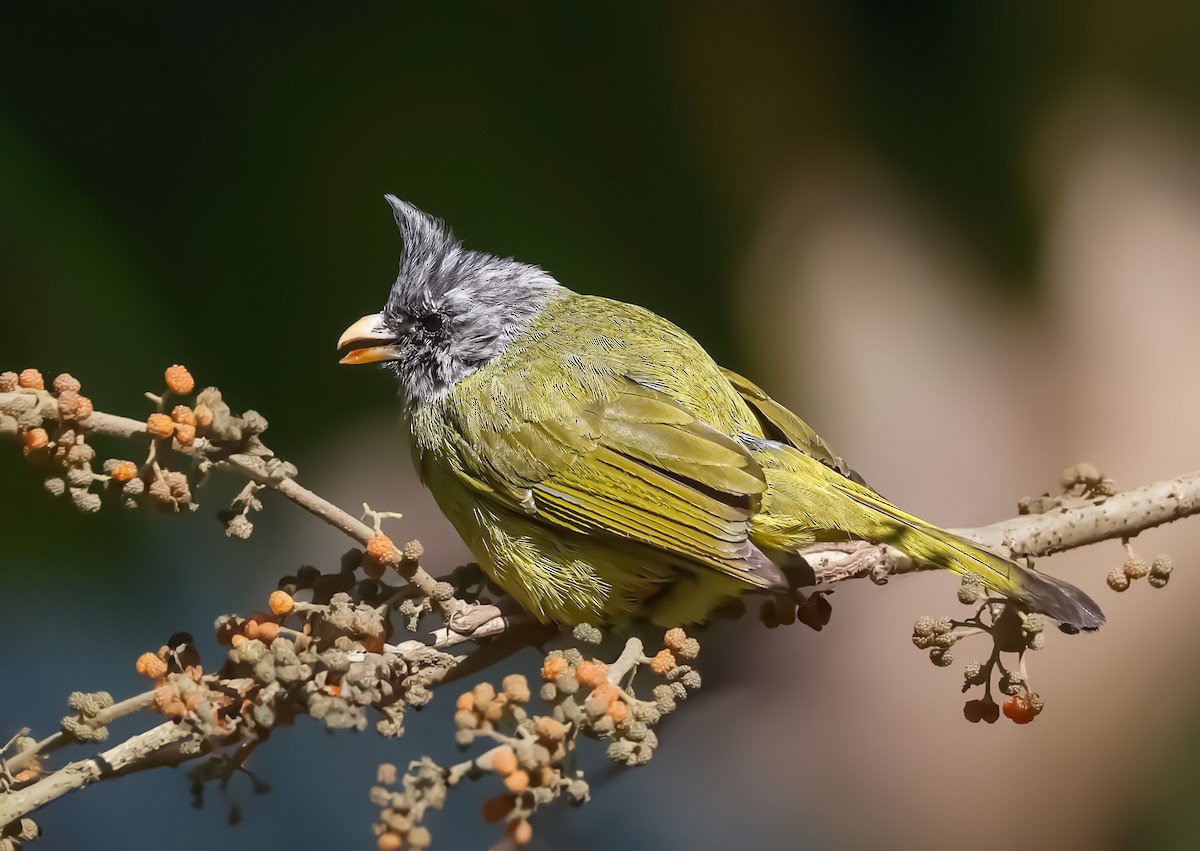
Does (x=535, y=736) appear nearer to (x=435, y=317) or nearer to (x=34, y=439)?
(x=34, y=439)

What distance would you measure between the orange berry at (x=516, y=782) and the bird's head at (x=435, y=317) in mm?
724

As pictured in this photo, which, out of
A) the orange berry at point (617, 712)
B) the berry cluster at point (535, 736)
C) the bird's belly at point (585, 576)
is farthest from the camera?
the bird's belly at point (585, 576)

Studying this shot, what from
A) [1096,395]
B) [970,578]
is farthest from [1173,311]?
[970,578]

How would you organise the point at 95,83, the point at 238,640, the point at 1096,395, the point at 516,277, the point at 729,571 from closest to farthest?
the point at 238,640
the point at 729,571
the point at 516,277
the point at 95,83
the point at 1096,395

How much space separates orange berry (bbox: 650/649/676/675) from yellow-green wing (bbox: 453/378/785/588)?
0.20 meters

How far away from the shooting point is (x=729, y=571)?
120cm

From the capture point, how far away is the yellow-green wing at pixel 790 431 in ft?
4.82

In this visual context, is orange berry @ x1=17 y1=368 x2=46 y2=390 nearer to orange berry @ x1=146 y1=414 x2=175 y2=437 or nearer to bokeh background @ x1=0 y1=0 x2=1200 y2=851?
orange berry @ x1=146 y1=414 x2=175 y2=437

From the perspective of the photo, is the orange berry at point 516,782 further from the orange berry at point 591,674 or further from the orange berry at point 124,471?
the orange berry at point 124,471

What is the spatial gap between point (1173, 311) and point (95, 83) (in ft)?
6.92

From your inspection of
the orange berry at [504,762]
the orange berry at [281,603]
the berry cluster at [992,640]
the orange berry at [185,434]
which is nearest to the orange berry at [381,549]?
the orange berry at [281,603]

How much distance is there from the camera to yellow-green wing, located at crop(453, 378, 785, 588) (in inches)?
48.7

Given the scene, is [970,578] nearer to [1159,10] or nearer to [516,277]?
[516,277]

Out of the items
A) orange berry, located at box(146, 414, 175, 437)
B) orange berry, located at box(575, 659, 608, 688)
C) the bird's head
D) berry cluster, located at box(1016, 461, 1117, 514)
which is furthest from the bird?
orange berry, located at box(146, 414, 175, 437)
